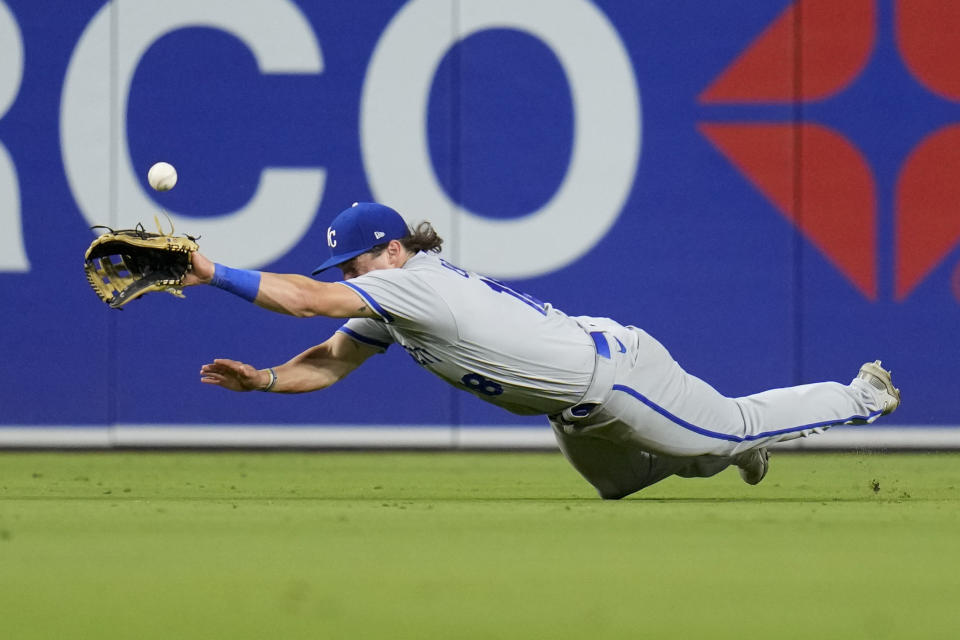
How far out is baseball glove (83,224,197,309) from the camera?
180 inches

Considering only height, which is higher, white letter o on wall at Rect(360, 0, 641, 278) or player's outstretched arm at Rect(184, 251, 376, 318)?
white letter o on wall at Rect(360, 0, 641, 278)

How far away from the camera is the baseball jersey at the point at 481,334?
475cm

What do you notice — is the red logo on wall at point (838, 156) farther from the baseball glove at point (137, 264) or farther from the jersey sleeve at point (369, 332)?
the baseball glove at point (137, 264)

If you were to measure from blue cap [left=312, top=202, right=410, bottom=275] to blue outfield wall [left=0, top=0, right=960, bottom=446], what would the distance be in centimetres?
318

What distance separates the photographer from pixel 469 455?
321 inches

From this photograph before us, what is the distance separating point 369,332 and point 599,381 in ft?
3.12

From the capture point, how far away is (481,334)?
4.85 meters

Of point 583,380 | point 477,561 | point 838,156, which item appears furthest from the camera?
point 838,156

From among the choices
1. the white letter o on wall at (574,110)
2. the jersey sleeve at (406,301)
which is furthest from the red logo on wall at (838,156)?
the jersey sleeve at (406,301)

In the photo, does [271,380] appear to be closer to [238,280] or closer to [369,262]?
[369,262]

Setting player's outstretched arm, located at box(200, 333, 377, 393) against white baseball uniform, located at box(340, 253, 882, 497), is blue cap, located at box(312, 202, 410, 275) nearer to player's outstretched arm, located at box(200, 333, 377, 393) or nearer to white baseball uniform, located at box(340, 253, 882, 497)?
white baseball uniform, located at box(340, 253, 882, 497)

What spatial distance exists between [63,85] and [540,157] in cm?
266

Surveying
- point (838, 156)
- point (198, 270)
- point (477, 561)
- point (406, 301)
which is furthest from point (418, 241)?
point (838, 156)

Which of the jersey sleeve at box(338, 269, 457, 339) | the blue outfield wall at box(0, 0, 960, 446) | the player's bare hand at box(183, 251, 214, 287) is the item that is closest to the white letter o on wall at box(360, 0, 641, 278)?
the blue outfield wall at box(0, 0, 960, 446)
